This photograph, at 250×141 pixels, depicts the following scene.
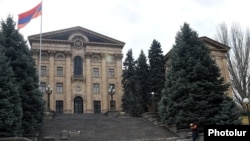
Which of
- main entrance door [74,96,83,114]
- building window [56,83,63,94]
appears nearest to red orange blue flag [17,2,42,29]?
building window [56,83,63,94]

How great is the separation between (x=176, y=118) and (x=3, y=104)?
12.2 meters

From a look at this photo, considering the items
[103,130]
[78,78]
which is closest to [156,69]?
[78,78]

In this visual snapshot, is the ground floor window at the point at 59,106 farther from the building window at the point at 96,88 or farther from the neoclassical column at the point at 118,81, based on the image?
the neoclassical column at the point at 118,81

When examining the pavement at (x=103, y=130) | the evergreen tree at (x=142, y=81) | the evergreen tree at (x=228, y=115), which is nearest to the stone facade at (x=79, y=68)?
the evergreen tree at (x=142, y=81)

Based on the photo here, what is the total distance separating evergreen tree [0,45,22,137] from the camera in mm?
19047

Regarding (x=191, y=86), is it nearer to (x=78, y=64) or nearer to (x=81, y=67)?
(x=81, y=67)

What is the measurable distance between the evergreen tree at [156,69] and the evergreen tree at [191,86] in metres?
15.5

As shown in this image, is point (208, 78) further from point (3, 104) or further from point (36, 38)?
point (36, 38)

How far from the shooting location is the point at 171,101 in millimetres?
26656

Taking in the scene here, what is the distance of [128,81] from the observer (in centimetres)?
4750

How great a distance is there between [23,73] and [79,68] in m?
28.5

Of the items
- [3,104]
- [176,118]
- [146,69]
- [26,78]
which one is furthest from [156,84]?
[3,104]

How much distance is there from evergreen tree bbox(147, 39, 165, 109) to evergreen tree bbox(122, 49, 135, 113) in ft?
9.23

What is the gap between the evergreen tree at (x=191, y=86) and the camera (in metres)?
25.0
